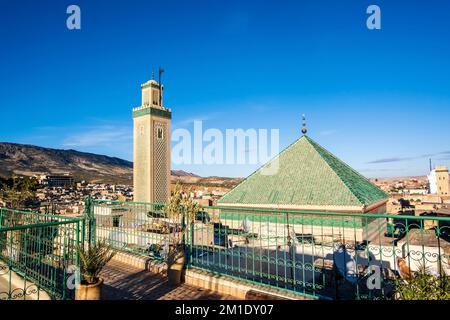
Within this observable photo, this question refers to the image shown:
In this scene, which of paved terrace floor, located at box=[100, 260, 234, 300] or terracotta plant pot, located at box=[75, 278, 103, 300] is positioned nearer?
terracotta plant pot, located at box=[75, 278, 103, 300]

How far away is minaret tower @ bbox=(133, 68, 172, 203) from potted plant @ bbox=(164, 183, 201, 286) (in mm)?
25930

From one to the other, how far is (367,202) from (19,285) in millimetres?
15985

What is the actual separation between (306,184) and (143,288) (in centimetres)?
1489

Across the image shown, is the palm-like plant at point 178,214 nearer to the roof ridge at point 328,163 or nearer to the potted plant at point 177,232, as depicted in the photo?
the potted plant at point 177,232

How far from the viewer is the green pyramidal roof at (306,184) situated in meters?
16.7

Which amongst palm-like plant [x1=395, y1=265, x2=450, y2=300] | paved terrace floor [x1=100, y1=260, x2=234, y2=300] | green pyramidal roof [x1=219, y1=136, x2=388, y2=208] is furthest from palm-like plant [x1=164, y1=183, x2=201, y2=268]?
green pyramidal roof [x1=219, y1=136, x2=388, y2=208]

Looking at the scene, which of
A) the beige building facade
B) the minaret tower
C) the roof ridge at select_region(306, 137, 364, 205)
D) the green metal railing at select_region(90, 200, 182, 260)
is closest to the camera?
the green metal railing at select_region(90, 200, 182, 260)

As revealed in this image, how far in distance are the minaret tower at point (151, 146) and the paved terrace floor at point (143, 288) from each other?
2581 centimetres

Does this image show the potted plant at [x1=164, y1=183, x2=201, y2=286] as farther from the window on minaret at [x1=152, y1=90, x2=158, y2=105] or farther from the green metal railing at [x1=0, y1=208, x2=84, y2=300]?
the window on minaret at [x1=152, y1=90, x2=158, y2=105]

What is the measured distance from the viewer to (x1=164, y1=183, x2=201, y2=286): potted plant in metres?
5.07
